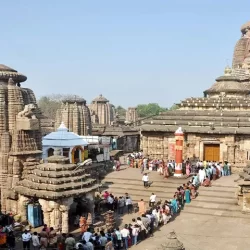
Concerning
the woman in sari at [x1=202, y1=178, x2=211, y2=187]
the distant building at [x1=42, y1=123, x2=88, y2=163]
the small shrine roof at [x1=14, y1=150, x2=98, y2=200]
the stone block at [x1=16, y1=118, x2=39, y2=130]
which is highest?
the stone block at [x1=16, y1=118, x2=39, y2=130]

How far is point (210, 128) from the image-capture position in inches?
1168

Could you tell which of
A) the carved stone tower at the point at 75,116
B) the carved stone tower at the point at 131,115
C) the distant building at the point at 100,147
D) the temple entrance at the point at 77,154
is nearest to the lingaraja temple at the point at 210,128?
the distant building at the point at 100,147

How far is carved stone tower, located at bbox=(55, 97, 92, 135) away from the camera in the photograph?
32719 mm

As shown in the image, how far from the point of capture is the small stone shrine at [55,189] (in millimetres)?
16188

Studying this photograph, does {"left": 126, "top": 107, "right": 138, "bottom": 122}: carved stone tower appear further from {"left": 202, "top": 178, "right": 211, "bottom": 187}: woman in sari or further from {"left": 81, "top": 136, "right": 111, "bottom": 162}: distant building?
{"left": 202, "top": 178, "right": 211, "bottom": 187}: woman in sari

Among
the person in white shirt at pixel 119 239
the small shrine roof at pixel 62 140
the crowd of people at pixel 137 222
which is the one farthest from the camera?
Answer: the small shrine roof at pixel 62 140

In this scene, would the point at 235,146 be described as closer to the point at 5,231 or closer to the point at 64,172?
the point at 64,172

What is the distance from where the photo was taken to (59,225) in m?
16.3

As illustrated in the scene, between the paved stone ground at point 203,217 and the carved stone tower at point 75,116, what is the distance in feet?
24.5

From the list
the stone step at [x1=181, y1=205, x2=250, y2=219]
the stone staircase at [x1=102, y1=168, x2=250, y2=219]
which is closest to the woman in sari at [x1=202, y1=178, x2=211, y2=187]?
the stone staircase at [x1=102, y1=168, x2=250, y2=219]

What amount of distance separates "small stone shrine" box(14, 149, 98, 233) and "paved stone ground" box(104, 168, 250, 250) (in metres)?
3.07

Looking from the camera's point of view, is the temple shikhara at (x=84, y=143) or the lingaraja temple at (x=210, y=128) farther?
the lingaraja temple at (x=210, y=128)

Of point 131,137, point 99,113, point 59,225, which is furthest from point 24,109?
point 99,113

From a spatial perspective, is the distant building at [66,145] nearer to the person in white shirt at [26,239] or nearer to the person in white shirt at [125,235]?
the person in white shirt at [125,235]
